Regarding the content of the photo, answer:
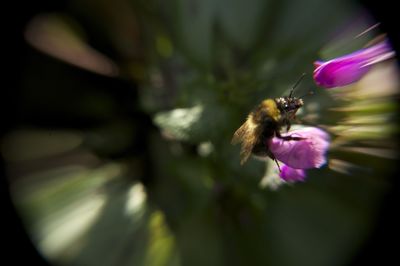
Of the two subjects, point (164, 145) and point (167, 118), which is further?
point (164, 145)

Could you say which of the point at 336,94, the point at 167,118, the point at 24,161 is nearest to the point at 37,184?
the point at 24,161

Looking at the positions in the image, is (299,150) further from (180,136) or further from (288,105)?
(180,136)

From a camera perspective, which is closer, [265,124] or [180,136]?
[265,124]

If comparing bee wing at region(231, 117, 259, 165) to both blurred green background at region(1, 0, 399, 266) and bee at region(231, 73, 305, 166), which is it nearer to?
bee at region(231, 73, 305, 166)

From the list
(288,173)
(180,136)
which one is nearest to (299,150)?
(288,173)

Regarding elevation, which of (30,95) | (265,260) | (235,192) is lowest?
(265,260)

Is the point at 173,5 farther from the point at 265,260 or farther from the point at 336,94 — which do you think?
the point at 265,260

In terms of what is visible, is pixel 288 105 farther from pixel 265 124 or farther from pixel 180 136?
pixel 180 136
